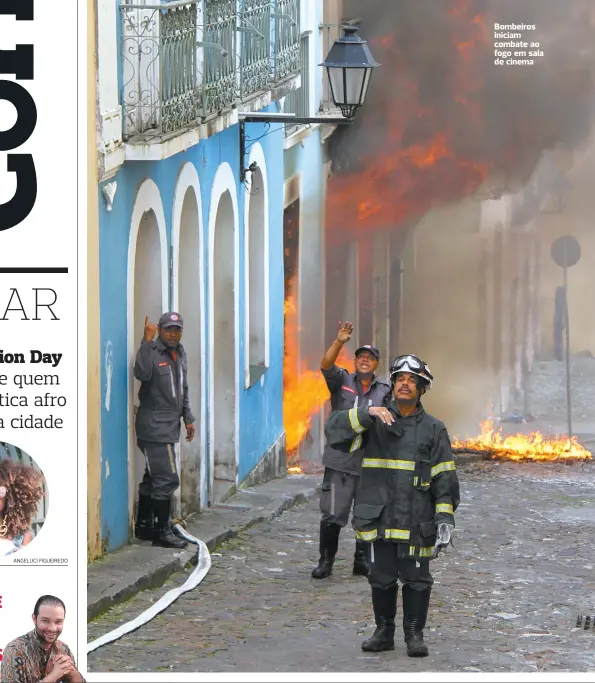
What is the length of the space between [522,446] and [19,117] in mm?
17411

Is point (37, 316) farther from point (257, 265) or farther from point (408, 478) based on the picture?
point (257, 265)

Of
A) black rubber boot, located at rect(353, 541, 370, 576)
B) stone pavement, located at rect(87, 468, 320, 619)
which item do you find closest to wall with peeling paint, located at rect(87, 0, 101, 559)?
stone pavement, located at rect(87, 468, 320, 619)

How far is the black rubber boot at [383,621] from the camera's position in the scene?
945cm

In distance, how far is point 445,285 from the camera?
25.0m

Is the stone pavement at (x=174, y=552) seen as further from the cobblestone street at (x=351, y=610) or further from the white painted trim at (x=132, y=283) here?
the white painted trim at (x=132, y=283)

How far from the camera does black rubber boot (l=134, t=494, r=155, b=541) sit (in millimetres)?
12414

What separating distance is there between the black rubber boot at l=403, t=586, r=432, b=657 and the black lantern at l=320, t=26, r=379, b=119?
6.28 m

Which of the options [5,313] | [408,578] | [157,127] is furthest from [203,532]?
[5,313]

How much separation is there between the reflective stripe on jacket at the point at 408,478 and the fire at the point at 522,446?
46.6 feet

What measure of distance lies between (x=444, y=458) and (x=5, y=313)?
8.87 ft

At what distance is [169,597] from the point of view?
10.9m

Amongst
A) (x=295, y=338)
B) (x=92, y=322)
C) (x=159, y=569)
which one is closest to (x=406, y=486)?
(x=159, y=569)

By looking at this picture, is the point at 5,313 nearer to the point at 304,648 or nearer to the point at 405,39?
the point at 304,648

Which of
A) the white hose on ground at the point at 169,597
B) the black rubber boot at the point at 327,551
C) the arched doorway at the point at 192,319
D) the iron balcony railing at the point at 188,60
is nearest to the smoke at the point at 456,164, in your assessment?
the iron balcony railing at the point at 188,60
